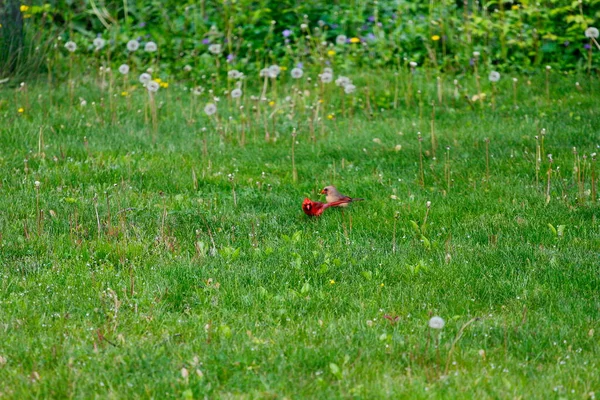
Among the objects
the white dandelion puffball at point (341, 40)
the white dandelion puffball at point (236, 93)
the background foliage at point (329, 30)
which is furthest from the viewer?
the white dandelion puffball at point (341, 40)

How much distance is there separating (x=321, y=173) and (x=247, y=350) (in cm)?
316

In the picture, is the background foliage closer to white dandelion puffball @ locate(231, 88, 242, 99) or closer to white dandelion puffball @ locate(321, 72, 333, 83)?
white dandelion puffball @ locate(321, 72, 333, 83)

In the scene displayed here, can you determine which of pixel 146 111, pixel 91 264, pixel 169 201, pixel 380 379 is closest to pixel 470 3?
pixel 146 111

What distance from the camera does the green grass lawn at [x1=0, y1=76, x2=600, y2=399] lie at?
11.9 ft

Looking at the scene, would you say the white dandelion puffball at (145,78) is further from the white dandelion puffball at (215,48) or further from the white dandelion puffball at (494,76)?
the white dandelion puffball at (494,76)

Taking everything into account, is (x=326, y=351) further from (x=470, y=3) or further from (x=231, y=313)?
(x=470, y=3)

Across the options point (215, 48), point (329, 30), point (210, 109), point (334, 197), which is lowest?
point (329, 30)

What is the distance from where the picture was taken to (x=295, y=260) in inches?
193

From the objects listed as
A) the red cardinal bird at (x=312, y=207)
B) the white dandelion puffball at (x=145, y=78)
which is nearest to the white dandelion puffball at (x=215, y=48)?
the white dandelion puffball at (x=145, y=78)

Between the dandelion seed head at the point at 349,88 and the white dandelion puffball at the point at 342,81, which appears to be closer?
the white dandelion puffball at the point at 342,81

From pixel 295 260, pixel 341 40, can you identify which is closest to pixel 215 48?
pixel 341 40

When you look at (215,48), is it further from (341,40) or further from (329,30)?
(329,30)

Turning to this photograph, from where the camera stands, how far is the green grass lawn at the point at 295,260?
11.9 ft

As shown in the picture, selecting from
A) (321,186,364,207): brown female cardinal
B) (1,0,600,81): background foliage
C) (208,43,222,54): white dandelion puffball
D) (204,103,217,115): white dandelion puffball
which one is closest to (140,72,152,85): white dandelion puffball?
(204,103,217,115): white dandelion puffball
